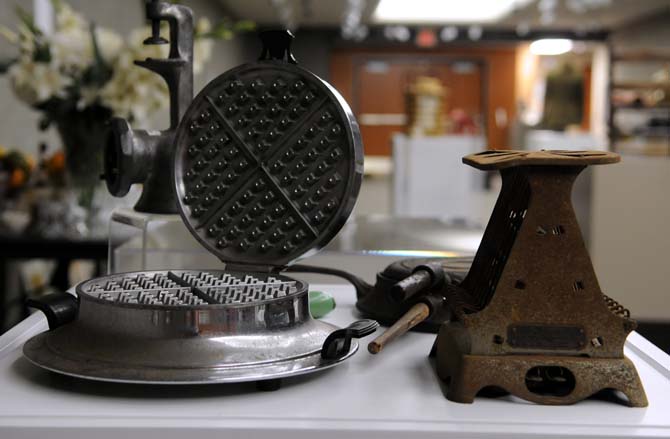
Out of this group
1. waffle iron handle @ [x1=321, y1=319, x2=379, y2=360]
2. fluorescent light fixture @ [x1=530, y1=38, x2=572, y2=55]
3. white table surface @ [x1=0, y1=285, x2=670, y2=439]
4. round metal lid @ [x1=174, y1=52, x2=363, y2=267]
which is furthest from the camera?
fluorescent light fixture @ [x1=530, y1=38, x2=572, y2=55]

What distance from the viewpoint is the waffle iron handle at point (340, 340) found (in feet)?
2.56

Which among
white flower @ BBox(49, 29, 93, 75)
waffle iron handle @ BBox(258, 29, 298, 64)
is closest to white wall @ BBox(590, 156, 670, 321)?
white flower @ BBox(49, 29, 93, 75)

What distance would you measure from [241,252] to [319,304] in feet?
0.44

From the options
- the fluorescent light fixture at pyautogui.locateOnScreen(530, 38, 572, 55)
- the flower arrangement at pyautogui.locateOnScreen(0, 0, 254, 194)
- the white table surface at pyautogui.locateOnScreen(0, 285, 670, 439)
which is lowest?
the white table surface at pyautogui.locateOnScreen(0, 285, 670, 439)

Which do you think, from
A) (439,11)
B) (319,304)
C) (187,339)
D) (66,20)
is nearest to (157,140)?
(319,304)

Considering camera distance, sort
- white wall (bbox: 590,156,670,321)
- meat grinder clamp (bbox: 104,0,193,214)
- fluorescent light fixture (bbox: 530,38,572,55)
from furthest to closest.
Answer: fluorescent light fixture (bbox: 530,38,572,55) < white wall (bbox: 590,156,670,321) < meat grinder clamp (bbox: 104,0,193,214)

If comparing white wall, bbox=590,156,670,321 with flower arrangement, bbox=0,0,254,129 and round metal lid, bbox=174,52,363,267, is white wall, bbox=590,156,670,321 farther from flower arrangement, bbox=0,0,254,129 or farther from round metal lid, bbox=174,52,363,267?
round metal lid, bbox=174,52,363,267

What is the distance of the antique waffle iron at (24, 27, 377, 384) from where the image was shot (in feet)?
2.48

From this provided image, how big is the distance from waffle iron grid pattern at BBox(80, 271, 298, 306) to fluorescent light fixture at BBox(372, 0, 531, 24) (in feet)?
36.1

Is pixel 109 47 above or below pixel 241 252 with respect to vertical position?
above

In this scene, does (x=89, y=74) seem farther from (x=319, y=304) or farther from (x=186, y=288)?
(x=186, y=288)

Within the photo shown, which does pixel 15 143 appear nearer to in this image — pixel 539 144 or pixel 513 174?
pixel 513 174

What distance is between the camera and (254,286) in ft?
2.89

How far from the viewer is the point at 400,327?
2.75 ft
